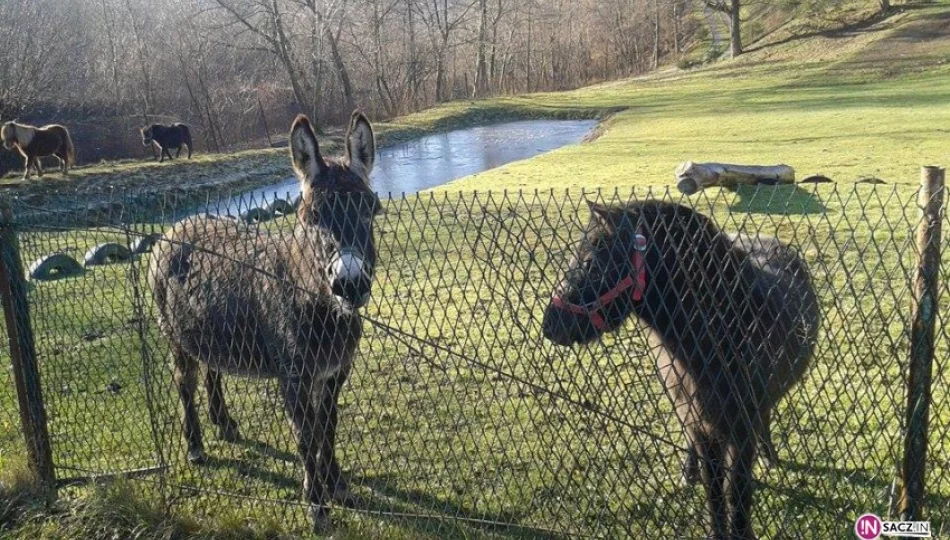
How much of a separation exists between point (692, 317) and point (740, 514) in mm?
1036

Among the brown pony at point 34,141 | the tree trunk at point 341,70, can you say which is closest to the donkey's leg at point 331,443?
the brown pony at point 34,141

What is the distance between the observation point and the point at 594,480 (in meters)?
4.45

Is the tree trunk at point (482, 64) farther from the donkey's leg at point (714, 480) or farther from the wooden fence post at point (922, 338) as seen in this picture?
the wooden fence post at point (922, 338)

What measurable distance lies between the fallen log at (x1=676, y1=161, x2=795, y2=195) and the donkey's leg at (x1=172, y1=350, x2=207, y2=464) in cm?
892

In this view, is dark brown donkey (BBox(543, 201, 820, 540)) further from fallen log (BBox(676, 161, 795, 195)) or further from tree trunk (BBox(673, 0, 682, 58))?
tree trunk (BBox(673, 0, 682, 58))

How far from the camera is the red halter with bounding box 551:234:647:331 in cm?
333

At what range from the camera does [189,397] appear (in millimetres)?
5168

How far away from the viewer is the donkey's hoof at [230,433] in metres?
5.30

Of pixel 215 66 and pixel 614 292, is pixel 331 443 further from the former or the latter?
pixel 215 66

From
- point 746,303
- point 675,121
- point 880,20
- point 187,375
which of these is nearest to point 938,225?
point 746,303

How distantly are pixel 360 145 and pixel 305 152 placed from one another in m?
0.42

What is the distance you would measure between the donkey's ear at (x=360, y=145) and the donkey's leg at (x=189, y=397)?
1.95m

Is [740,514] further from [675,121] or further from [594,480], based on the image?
[675,121]

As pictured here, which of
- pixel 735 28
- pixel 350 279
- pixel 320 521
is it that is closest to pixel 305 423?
pixel 320 521
